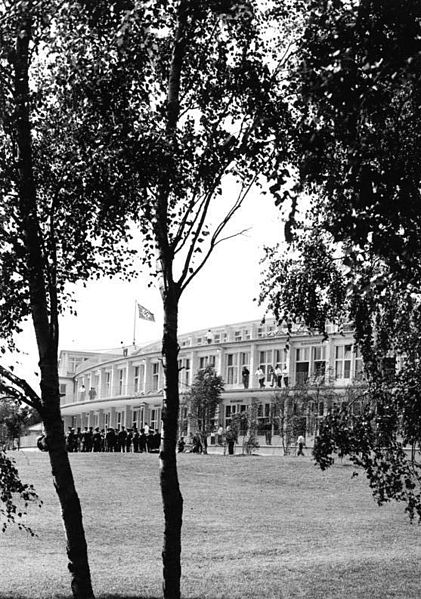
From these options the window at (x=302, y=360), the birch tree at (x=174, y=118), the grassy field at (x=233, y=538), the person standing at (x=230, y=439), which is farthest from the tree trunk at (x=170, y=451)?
the window at (x=302, y=360)

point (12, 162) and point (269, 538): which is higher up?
point (12, 162)

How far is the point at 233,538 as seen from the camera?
74.6 feet

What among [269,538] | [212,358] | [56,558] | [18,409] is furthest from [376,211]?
[212,358]

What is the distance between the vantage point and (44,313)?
12.5 m

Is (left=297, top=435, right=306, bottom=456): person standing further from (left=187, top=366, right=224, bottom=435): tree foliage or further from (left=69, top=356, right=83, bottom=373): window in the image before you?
(left=69, top=356, right=83, bottom=373): window

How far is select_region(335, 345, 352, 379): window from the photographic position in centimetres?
5947

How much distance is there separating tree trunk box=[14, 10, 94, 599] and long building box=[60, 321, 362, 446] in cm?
3413

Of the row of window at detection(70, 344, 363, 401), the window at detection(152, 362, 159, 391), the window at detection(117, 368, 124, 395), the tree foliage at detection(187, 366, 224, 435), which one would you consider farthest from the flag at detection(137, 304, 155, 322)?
the tree foliage at detection(187, 366, 224, 435)

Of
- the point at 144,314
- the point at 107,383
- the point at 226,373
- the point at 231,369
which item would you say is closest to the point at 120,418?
the point at 107,383

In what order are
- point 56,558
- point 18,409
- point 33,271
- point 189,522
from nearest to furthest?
point 33,271 < point 18,409 < point 56,558 < point 189,522

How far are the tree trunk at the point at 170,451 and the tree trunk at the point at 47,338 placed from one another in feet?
3.79

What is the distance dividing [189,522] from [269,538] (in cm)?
285

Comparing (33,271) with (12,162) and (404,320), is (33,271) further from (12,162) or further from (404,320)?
(404,320)

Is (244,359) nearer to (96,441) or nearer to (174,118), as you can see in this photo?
(96,441)
